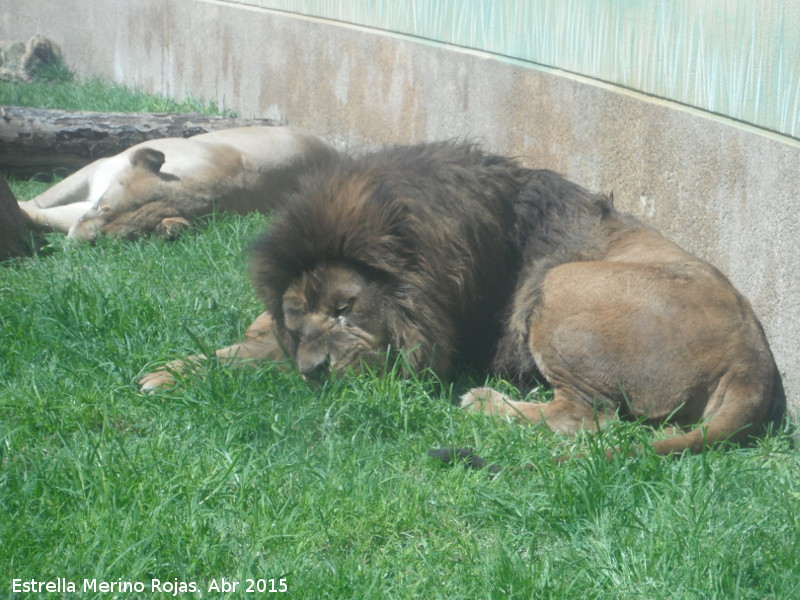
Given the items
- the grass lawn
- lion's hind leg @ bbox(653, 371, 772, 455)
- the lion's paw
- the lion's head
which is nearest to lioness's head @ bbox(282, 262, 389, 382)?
the lion's head

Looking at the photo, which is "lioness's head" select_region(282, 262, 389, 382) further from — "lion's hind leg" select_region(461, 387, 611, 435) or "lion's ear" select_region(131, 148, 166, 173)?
"lion's ear" select_region(131, 148, 166, 173)

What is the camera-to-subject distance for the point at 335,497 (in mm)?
3295

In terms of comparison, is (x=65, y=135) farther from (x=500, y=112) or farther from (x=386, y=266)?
(x=386, y=266)

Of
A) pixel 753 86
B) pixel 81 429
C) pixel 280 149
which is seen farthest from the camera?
pixel 280 149

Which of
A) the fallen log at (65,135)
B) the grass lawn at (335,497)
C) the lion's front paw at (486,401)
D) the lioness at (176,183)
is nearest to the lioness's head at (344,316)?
the grass lawn at (335,497)

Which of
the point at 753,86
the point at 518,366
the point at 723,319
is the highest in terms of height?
the point at 753,86

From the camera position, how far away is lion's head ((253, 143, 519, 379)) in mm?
4328

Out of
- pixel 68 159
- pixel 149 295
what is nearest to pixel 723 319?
pixel 149 295

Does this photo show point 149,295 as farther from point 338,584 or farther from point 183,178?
point 338,584

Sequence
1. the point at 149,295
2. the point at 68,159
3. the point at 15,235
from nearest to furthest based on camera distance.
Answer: the point at 149,295
the point at 15,235
the point at 68,159

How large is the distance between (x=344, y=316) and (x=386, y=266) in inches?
11.2

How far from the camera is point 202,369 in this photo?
429 centimetres

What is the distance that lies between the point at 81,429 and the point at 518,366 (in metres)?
1.90

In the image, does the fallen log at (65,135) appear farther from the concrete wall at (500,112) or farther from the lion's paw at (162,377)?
the lion's paw at (162,377)
